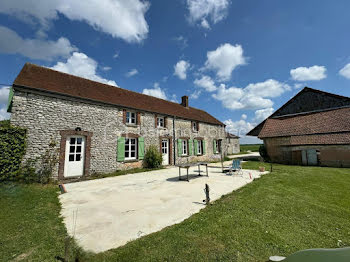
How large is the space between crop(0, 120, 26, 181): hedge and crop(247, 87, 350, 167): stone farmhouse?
18.4 metres

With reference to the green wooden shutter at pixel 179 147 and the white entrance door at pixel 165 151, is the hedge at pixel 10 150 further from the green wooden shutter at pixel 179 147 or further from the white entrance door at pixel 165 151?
the green wooden shutter at pixel 179 147

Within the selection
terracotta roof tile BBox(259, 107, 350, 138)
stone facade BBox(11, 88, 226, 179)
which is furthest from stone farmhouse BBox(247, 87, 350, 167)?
stone facade BBox(11, 88, 226, 179)

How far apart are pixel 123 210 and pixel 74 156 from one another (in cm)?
617

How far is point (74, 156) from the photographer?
854cm

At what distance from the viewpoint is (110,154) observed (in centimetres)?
980

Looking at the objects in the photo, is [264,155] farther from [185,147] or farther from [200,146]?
[185,147]

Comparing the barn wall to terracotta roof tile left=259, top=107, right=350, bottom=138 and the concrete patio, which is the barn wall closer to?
terracotta roof tile left=259, top=107, right=350, bottom=138

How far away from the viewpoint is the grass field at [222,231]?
95.3 inches

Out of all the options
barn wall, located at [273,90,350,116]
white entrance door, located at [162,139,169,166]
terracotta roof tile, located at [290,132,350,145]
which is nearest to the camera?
terracotta roof tile, located at [290,132,350,145]

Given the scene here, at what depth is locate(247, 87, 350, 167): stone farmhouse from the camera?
11.7m

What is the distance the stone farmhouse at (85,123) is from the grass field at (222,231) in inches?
149

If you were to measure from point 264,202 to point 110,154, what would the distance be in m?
8.68

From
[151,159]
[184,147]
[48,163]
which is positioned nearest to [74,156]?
[48,163]

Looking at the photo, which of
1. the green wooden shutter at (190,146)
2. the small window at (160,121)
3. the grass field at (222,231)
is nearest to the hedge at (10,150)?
the grass field at (222,231)
